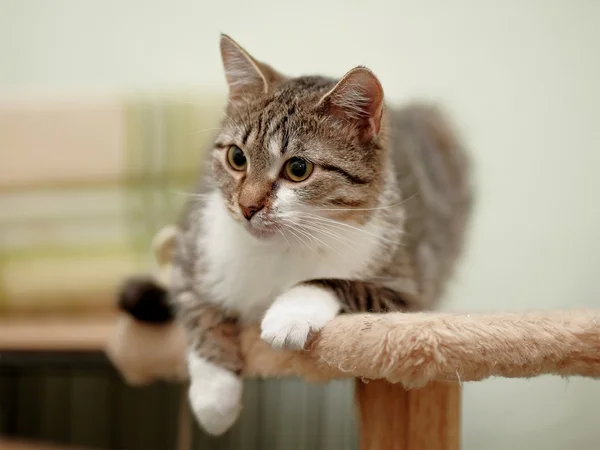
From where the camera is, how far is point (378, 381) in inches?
35.8

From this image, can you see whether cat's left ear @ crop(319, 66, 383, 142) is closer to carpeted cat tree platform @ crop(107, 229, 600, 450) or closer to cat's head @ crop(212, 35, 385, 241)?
cat's head @ crop(212, 35, 385, 241)

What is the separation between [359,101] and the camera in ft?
3.11

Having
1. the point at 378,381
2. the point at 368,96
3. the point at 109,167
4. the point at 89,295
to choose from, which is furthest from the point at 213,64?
the point at 378,381

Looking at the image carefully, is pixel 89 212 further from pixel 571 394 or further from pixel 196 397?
pixel 571 394

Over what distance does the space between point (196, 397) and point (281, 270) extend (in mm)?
262

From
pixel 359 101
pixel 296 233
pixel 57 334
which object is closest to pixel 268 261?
pixel 296 233

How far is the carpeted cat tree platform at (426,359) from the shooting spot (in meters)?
0.76

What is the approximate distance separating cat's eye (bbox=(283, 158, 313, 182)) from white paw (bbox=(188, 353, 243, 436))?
1.20ft

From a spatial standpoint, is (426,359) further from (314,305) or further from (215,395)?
(215,395)

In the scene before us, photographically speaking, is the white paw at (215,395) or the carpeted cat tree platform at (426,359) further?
the white paw at (215,395)

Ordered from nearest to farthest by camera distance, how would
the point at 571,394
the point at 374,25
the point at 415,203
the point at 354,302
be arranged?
1. the point at 354,302
2. the point at 415,203
3. the point at 571,394
4. the point at 374,25

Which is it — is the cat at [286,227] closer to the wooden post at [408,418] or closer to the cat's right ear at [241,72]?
the cat's right ear at [241,72]

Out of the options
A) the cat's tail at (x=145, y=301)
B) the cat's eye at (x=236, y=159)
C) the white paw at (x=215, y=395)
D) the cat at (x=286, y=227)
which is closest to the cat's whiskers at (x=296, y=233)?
the cat at (x=286, y=227)

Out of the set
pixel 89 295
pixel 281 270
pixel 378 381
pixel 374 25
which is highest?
pixel 374 25
